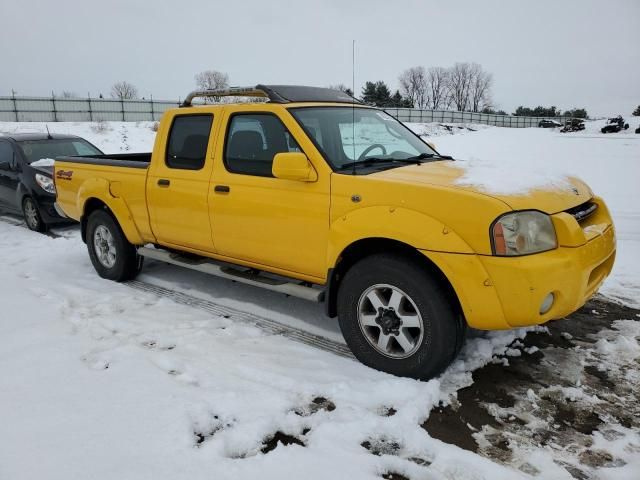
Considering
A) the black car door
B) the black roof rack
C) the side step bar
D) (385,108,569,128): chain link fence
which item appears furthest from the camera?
(385,108,569,128): chain link fence

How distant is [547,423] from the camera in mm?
2908

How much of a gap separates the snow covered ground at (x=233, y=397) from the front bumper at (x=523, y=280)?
568 millimetres

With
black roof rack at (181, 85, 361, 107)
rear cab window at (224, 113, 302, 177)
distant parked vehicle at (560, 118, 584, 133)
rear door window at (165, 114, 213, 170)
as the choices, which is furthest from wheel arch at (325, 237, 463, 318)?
distant parked vehicle at (560, 118, 584, 133)

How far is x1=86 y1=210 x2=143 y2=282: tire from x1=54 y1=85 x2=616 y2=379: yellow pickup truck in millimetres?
442

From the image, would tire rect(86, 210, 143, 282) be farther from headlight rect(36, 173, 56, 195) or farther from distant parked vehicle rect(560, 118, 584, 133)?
distant parked vehicle rect(560, 118, 584, 133)

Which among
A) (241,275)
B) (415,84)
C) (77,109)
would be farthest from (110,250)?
(415,84)

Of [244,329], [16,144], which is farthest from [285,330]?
[16,144]

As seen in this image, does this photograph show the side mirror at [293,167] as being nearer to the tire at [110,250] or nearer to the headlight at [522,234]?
the headlight at [522,234]

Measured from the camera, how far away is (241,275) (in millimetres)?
4352

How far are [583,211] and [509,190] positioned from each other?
734mm

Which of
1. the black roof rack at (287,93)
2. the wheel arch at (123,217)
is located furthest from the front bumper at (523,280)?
the wheel arch at (123,217)

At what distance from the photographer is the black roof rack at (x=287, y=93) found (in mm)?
4184

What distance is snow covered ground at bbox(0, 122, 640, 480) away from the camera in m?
2.55

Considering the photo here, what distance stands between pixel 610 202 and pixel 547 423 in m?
7.47
